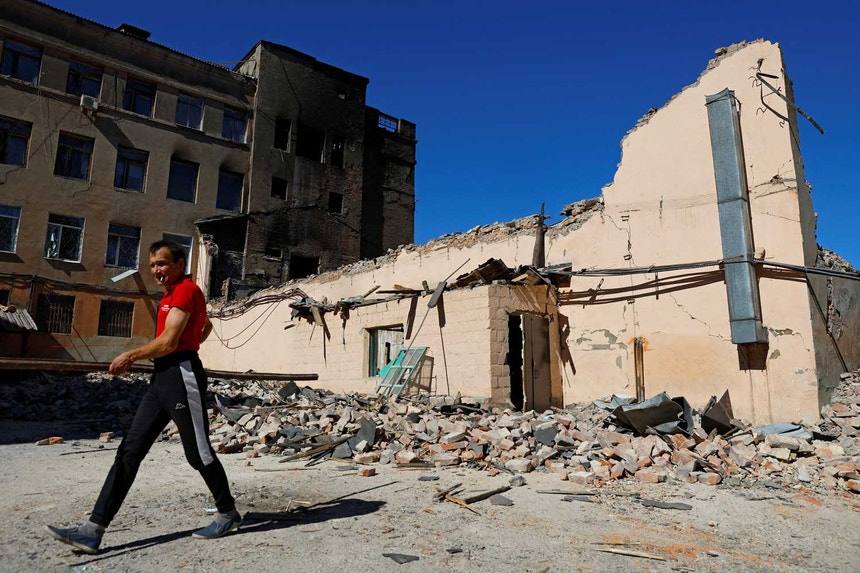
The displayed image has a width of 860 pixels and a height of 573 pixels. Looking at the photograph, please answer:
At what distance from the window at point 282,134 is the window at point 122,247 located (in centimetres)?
663

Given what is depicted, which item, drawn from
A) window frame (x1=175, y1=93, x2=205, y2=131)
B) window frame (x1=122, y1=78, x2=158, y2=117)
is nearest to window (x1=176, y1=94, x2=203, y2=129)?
window frame (x1=175, y1=93, x2=205, y2=131)

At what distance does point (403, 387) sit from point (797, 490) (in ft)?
21.2

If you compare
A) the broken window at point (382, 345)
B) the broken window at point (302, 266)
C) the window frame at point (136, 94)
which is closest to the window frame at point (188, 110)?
the window frame at point (136, 94)

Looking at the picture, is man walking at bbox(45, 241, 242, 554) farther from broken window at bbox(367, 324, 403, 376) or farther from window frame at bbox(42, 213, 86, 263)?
window frame at bbox(42, 213, 86, 263)

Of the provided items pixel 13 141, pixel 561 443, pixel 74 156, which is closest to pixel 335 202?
pixel 74 156

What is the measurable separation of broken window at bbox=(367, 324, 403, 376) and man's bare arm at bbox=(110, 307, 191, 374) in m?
8.67

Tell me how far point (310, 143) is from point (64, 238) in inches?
398

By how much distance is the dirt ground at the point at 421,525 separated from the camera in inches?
119

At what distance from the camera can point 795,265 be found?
24.7 ft

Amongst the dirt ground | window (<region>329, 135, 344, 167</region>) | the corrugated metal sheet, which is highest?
window (<region>329, 135, 344, 167</region>)

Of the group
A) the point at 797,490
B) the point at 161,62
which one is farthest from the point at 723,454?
the point at 161,62

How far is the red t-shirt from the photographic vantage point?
3.27 meters

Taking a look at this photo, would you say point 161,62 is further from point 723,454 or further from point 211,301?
point 723,454

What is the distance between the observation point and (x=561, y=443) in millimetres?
6406
